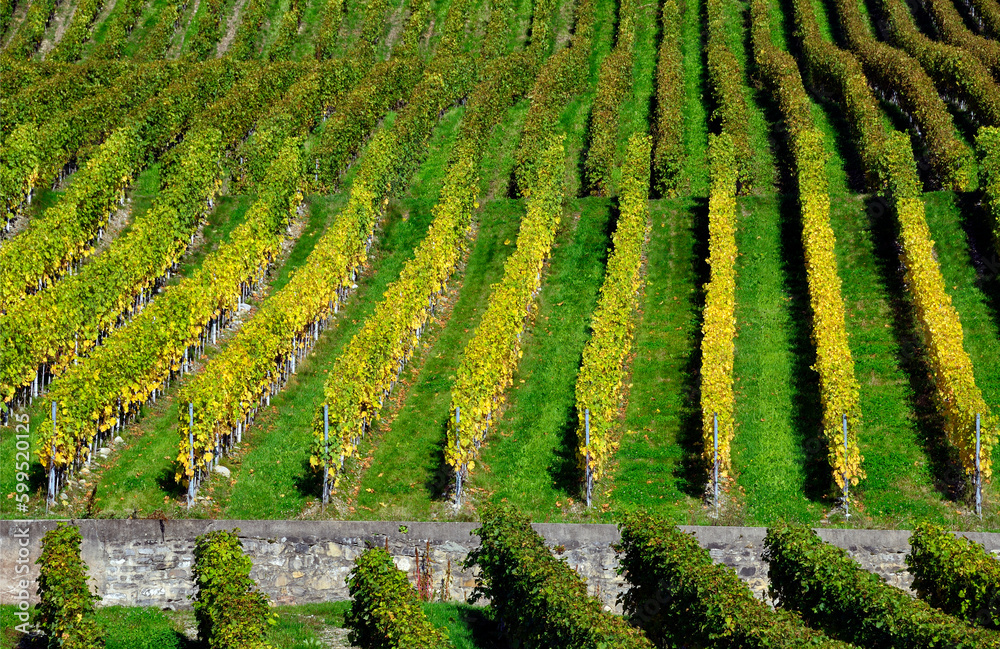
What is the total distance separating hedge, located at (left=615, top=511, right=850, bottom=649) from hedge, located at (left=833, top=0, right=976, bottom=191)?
95.8 feet

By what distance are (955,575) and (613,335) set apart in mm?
14927

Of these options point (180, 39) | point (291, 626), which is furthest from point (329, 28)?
point (291, 626)

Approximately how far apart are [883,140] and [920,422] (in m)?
21.4

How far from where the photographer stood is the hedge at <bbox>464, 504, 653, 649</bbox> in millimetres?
22281

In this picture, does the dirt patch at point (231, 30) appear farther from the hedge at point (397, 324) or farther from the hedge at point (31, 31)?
the hedge at point (397, 324)

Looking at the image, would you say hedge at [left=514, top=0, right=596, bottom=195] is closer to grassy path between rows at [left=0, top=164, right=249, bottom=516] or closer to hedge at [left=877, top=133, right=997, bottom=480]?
grassy path between rows at [left=0, top=164, right=249, bottom=516]

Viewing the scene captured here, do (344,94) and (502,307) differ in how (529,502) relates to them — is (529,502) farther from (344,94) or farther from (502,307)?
(344,94)

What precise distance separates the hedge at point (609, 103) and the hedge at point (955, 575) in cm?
2974

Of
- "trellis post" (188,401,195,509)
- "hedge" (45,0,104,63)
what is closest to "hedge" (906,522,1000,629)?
"trellis post" (188,401,195,509)

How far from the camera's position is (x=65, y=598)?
22656 millimetres

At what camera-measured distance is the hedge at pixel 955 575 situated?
24219 millimetres

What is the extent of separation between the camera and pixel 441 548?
1089 inches

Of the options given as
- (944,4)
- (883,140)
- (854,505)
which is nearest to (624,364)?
(854,505)

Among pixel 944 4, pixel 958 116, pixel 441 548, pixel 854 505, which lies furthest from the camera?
pixel 944 4
